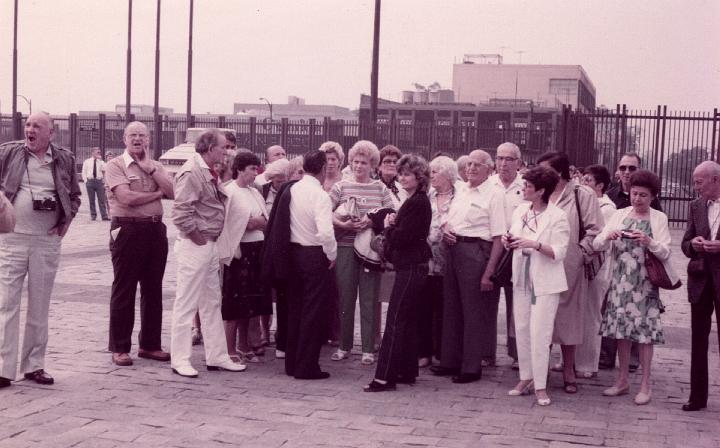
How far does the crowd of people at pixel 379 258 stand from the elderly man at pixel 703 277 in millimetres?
14

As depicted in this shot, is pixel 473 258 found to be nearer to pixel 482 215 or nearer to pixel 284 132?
pixel 482 215

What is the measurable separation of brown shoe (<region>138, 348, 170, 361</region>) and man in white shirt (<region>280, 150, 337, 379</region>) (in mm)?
1068

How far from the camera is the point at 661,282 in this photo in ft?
21.9

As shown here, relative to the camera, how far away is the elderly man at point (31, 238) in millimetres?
6688

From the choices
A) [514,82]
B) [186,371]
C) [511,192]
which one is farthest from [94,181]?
[514,82]

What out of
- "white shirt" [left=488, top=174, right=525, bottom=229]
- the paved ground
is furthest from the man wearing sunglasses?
"white shirt" [left=488, top=174, right=525, bottom=229]

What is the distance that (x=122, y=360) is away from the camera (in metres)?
7.44

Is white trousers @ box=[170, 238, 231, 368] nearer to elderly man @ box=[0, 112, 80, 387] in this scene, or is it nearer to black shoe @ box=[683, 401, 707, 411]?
elderly man @ box=[0, 112, 80, 387]

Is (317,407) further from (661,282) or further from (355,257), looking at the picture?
(661,282)

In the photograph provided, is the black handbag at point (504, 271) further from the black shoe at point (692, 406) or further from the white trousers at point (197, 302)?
the white trousers at point (197, 302)

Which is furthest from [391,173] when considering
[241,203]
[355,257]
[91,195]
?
[91,195]

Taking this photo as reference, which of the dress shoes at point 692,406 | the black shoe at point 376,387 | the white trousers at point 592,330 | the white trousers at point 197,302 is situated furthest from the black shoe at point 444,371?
the dress shoes at point 692,406

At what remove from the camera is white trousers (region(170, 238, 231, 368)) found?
729 cm

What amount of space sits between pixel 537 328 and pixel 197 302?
8.71ft
